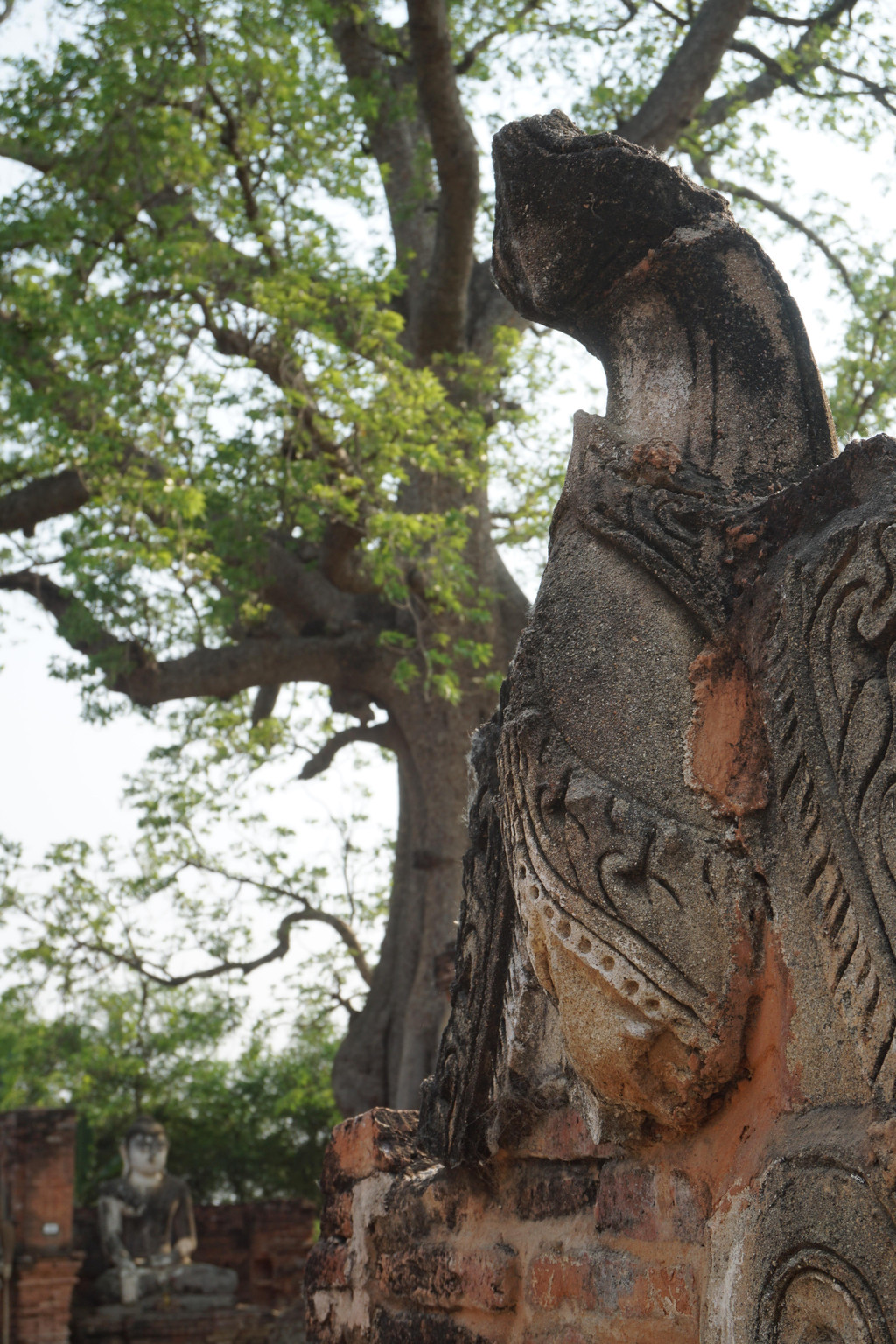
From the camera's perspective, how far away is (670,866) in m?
1.62

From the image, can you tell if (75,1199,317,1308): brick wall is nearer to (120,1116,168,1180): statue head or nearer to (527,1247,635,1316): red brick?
(120,1116,168,1180): statue head

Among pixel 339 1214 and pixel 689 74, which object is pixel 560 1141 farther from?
pixel 689 74

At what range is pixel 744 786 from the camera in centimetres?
163

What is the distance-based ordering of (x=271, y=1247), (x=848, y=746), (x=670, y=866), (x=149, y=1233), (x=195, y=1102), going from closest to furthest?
(x=848, y=746) < (x=670, y=866) < (x=149, y=1233) < (x=271, y=1247) < (x=195, y=1102)

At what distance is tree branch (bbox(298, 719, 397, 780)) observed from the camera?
974 centimetres

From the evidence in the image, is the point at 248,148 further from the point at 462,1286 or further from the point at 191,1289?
the point at 191,1289

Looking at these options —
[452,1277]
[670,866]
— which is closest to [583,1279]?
[452,1277]

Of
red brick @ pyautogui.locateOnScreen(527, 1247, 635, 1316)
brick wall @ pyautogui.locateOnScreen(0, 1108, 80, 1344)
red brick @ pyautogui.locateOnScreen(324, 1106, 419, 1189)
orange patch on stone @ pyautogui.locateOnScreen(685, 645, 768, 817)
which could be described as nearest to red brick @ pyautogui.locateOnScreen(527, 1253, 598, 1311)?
red brick @ pyautogui.locateOnScreen(527, 1247, 635, 1316)

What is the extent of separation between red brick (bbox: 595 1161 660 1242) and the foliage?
13117 millimetres

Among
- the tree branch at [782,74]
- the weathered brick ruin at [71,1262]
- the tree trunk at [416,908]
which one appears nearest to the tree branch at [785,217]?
the tree branch at [782,74]

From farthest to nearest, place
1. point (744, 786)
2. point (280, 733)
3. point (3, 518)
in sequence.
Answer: point (280, 733)
point (3, 518)
point (744, 786)

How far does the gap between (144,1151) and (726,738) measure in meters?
12.5

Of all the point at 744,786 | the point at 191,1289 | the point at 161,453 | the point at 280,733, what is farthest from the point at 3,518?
the point at 744,786

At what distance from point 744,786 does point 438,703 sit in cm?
736
